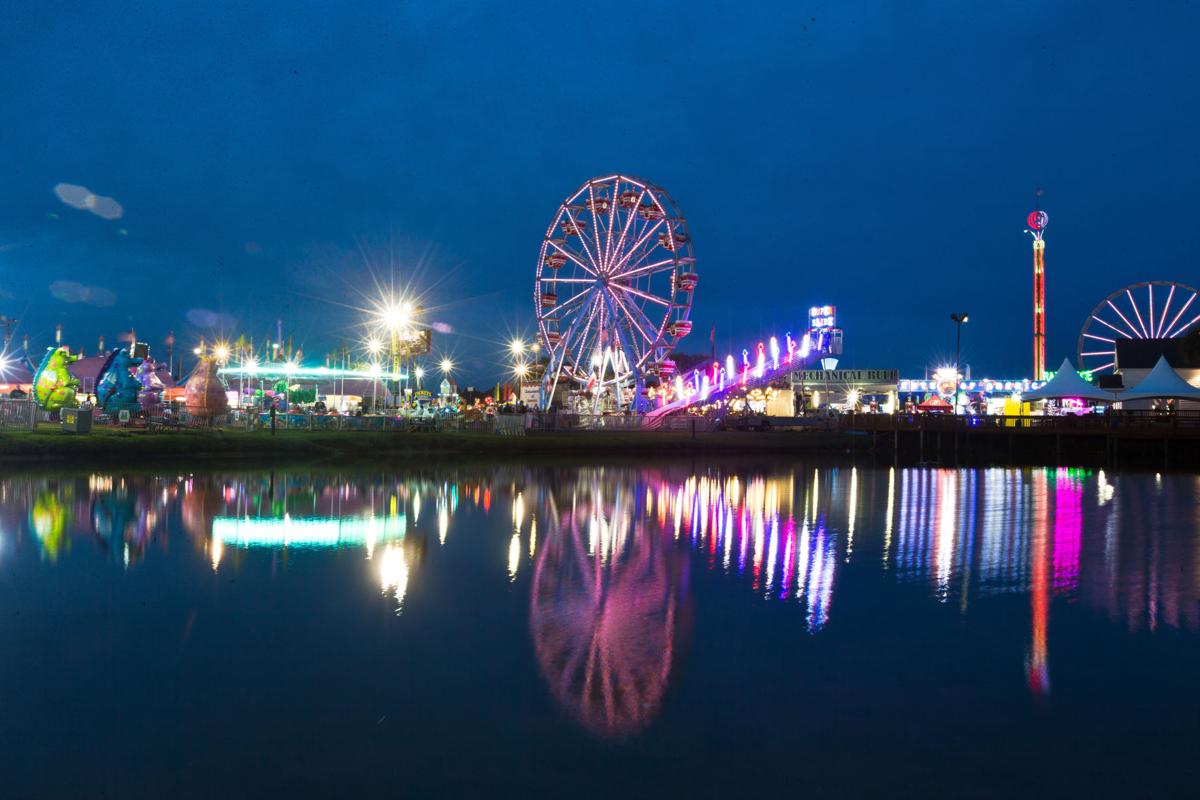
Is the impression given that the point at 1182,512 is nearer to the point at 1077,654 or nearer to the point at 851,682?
the point at 1077,654

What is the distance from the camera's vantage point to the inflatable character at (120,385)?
4028 centimetres

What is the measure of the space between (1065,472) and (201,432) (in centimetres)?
3771

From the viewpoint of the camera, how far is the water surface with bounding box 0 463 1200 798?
6.06 metres

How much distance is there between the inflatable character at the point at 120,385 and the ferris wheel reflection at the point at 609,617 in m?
30.2

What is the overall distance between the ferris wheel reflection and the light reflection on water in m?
0.03

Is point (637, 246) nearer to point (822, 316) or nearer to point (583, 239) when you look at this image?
point (583, 239)

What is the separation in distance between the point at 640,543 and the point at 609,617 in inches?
219

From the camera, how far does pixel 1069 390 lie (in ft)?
170

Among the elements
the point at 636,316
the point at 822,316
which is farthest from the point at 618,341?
the point at 822,316

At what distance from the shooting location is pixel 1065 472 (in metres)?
39.6

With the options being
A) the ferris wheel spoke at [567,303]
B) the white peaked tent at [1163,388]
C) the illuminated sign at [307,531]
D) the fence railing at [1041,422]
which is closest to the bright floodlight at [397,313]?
the ferris wheel spoke at [567,303]

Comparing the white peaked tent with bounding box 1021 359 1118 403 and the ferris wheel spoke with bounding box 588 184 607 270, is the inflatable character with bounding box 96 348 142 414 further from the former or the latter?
the white peaked tent with bounding box 1021 359 1118 403

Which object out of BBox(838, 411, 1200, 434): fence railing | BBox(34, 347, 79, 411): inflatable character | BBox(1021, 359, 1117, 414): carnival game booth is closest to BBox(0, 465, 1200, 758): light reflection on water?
BBox(34, 347, 79, 411): inflatable character

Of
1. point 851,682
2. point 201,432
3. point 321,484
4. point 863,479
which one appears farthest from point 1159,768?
point 201,432
